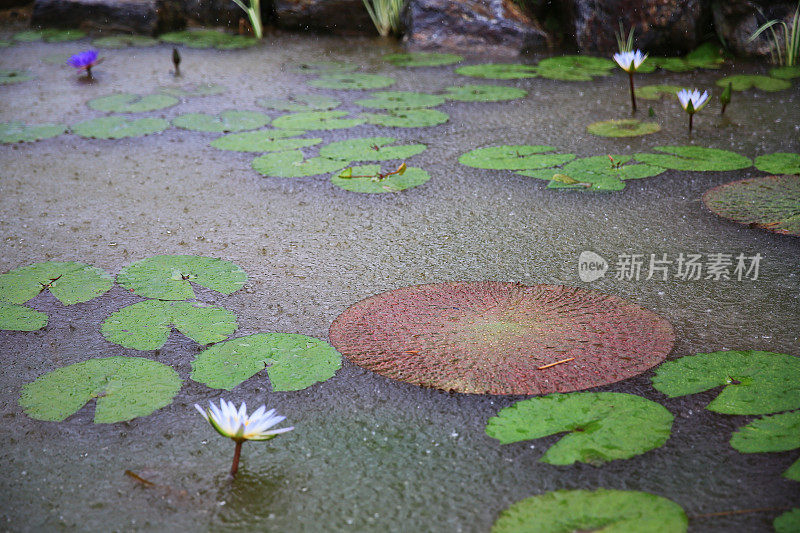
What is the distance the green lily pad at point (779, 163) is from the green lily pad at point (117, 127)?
2.39m

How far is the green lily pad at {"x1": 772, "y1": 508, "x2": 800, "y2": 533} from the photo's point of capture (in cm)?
103

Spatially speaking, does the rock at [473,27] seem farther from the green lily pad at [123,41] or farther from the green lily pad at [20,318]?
the green lily pad at [20,318]

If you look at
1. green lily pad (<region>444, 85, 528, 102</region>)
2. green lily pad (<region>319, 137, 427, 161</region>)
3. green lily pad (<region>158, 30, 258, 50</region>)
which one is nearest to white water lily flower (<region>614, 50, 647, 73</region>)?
green lily pad (<region>444, 85, 528, 102</region>)

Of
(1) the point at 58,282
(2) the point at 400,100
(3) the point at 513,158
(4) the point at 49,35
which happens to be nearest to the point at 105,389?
(1) the point at 58,282

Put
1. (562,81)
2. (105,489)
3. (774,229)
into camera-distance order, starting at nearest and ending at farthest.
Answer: (105,489) → (774,229) → (562,81)

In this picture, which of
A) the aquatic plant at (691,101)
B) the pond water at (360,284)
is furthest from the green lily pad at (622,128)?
the aquatic plant at (691,101)

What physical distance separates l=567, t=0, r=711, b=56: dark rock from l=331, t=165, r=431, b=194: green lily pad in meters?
2.26

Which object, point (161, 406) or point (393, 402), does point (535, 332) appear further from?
point (161, 406)

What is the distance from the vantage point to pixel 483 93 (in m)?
3.55

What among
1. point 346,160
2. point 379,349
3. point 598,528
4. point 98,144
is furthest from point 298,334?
point 98,144

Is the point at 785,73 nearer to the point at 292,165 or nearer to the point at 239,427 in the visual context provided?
the point at 292,165

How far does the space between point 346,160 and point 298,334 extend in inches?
49.1

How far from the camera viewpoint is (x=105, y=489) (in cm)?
117

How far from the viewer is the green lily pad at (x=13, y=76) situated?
3980mm
